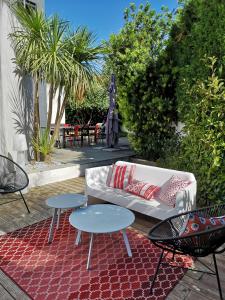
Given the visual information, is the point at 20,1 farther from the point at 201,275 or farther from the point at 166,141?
the point at 201,275

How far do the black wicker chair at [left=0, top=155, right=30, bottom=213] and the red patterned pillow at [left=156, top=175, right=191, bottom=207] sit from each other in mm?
2231

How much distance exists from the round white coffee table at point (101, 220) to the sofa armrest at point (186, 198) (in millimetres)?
726

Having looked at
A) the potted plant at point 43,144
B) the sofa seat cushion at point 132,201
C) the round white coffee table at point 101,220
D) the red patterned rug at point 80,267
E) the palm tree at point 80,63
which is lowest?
the red patterned rug at point 80,267

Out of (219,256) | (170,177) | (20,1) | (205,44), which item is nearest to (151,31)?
(20,1)

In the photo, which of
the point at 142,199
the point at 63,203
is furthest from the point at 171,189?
the point at 63,203

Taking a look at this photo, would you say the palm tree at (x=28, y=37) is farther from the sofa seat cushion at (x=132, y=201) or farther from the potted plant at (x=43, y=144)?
the sofa seat cushion at (x=132, y=201)

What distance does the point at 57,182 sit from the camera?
6082 mm

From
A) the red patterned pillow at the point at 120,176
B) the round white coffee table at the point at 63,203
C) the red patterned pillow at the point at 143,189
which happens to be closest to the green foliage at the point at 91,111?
the red patterned pillow at the point at 120,176

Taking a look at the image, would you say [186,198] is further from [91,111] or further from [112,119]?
[91,111]

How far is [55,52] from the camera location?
5594 millimetres

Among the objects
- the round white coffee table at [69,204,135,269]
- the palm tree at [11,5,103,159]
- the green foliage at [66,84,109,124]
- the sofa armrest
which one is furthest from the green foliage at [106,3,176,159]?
the green foliage at [66,84,109,124]

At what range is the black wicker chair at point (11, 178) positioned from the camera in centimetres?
415

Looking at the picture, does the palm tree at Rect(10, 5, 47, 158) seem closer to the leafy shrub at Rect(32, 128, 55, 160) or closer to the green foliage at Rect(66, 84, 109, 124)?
the leafy shrub at Rect(32, 128, 55, 160)

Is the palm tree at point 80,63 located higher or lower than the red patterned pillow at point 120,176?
higher
